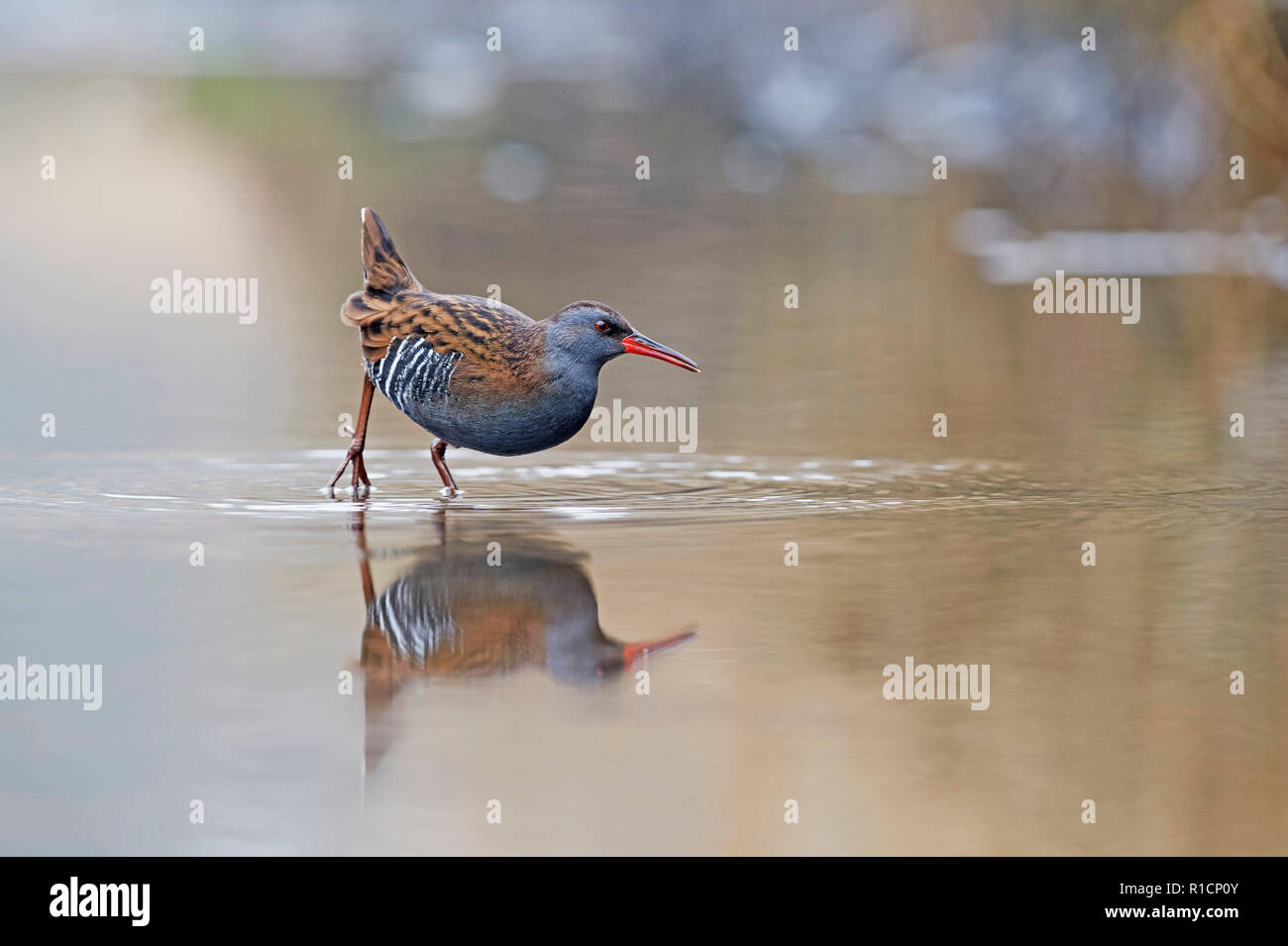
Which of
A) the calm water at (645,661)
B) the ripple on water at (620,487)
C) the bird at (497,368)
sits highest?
the bird at (497,368)

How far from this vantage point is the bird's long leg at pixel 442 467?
30.8 ft

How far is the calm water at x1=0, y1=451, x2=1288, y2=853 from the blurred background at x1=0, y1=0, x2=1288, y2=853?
0.02 metres

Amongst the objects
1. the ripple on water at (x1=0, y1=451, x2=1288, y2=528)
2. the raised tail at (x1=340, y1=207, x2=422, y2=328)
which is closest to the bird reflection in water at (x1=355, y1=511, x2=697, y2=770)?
the ripple on water at (x1=0, y1=451, x2=1288, y2=528)

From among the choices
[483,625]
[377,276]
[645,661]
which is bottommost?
[645,661]

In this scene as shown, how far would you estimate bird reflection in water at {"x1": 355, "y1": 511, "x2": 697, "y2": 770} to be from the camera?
21.3ft

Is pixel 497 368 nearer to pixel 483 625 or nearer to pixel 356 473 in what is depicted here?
pixel 356 473

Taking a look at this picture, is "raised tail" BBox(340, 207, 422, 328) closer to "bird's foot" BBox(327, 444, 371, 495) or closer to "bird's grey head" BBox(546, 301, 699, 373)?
"bird's foot" BBox(327, 444, 371, 495)

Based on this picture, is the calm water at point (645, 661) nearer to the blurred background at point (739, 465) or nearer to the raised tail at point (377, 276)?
the blurred background at point (739, 465)

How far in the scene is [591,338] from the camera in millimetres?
9055

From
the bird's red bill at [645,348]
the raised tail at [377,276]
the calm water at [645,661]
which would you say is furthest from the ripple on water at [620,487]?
the raised tail at [377,276]

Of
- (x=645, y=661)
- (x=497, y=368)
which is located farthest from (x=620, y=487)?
(x=645, y=661)

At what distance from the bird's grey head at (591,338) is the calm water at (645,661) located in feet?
2.06

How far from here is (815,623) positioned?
7.13m

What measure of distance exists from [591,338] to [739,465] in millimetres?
1301
